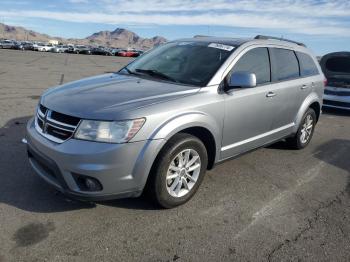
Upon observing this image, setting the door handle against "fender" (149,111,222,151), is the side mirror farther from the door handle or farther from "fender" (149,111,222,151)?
the door handle

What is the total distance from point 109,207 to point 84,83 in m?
1.50

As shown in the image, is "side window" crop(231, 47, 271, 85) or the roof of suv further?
the roof of suv

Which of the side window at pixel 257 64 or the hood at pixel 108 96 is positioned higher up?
the side window at pixel 257 64

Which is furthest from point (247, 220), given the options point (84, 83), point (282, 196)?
point (84, 83)

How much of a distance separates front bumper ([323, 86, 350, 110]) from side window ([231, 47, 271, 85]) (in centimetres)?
595

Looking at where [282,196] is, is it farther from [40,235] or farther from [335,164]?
[40,235]

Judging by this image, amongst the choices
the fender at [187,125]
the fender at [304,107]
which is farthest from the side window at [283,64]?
the fender at [187,125]

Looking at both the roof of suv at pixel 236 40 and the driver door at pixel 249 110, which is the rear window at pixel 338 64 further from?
the driver door at pixel 249 110

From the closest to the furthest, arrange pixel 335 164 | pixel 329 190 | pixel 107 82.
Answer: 1. pixel 107 82
2. pixel 329 190
3. pixel 335 164

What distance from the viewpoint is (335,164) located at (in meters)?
5.68

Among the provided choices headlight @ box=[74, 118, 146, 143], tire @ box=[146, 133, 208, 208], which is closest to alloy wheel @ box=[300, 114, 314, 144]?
tire @ box=[146, 133, 208, 208]

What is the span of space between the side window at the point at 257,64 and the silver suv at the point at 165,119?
0.04ft

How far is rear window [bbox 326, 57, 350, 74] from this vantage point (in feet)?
35.4

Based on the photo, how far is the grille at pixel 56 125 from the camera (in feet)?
11.0
